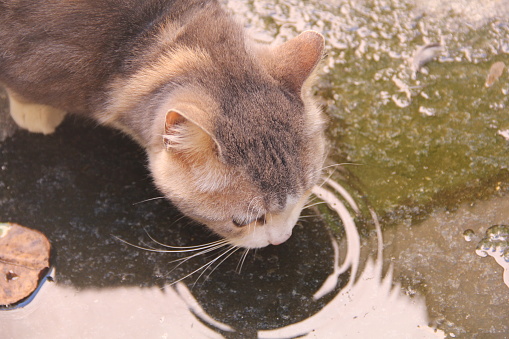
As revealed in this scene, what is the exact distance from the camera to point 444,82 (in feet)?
9.14

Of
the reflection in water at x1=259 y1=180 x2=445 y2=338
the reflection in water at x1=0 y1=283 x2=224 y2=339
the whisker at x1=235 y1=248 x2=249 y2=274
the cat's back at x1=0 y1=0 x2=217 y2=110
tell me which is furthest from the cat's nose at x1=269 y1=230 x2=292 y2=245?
the cat's back at x1=0 y1=0 x2=217 y2=110

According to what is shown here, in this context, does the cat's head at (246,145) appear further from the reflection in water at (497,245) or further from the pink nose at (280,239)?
the reflection in water at (497,245)

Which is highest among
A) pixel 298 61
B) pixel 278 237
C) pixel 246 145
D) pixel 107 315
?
pixel 298 61

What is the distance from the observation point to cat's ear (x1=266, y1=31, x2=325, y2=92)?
6.91 ft

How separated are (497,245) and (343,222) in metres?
0.62

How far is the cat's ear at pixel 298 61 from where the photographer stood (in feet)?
6.91

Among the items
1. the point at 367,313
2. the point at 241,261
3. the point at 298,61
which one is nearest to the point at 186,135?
the point at 298,61

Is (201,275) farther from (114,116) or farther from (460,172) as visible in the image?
(460,172)

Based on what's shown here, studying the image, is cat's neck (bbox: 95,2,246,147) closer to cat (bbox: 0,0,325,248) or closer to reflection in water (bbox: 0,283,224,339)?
cat (bbox: 0,0,325,248)

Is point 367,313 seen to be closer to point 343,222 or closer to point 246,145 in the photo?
point 343,222

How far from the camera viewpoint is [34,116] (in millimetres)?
2639

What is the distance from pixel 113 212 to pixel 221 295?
23.9 inches

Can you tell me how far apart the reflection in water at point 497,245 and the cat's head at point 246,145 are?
2.49 ft

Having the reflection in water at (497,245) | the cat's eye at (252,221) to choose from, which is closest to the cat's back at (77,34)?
the cat's eye at (252,221)
